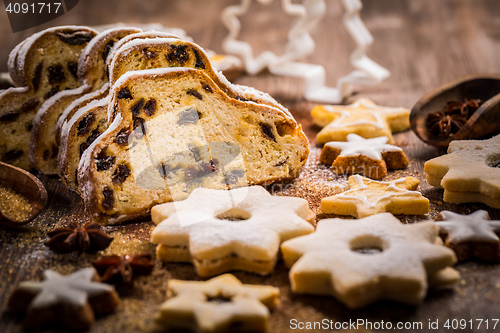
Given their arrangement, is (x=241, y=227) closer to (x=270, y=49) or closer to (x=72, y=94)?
(x=72, y=94)

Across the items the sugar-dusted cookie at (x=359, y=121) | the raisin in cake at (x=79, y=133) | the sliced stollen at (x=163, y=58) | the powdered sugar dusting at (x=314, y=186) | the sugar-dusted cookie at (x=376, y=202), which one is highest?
the sliced stollen at (x=163, y=58)

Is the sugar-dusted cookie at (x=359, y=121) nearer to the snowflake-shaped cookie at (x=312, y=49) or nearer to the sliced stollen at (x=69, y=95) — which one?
the snowflake-shaped cookie at (x=312, y=49)

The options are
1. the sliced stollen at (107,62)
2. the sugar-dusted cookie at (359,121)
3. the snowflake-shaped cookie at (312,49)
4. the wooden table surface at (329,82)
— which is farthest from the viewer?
the snowflake-shaped cookie at (312,49)

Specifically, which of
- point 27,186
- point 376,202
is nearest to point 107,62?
point 27,186

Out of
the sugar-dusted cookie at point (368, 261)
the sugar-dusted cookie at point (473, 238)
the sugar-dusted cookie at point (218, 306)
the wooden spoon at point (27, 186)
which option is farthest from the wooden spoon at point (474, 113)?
the wooden spoon at point (27, 186)

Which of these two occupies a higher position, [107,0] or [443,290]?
[107,0]

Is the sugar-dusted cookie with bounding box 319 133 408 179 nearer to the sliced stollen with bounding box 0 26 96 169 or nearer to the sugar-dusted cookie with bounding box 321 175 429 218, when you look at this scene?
the sugar-dusted cookie with bounding box 321 175 429 218

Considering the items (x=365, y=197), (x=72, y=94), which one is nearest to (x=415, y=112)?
(x=365, y=197)
